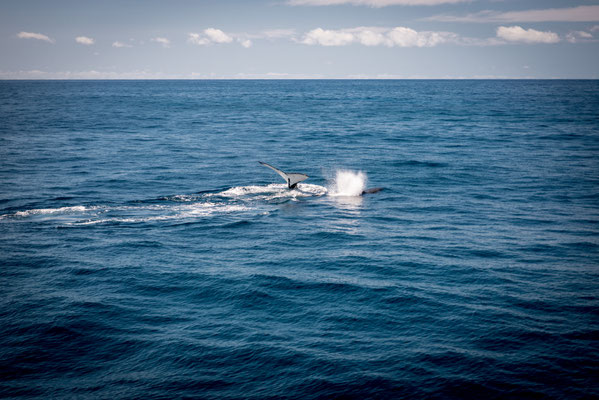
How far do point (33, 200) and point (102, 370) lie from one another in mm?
24886

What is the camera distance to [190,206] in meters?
32.9

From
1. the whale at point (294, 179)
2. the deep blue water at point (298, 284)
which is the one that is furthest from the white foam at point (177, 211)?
the whale at point (294, 179)

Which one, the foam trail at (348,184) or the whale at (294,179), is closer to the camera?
the whale at (294,179)

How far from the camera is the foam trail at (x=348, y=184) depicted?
38.4m

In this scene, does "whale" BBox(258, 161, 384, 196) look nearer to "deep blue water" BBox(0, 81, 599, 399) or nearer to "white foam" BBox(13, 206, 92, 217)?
"deep blue water" BBox(0, 81, 599, 399)

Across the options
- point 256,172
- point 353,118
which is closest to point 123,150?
point 256,172

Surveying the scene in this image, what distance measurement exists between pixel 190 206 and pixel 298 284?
15100 mm

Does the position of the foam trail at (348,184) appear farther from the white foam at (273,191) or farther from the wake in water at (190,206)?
the white foam at (273,191)

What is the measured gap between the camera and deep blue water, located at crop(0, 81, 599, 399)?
14.0m

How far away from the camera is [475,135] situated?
255ft

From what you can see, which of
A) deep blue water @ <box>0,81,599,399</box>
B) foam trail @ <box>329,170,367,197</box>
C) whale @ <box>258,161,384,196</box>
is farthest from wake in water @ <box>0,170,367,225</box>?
whale @ <box>258,161,384,196</box>

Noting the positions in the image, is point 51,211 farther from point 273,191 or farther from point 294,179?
point 294,179

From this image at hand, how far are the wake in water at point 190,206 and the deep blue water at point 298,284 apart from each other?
9.8 inches

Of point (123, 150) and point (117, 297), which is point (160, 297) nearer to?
point (117, 297)
